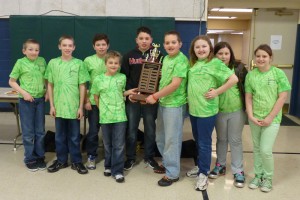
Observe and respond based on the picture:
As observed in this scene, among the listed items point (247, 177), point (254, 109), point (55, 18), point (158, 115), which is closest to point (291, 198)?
point (247, 177)

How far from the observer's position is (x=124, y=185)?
2.81 meters

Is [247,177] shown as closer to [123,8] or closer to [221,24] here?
[123,8]

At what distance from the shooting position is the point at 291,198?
103 inches

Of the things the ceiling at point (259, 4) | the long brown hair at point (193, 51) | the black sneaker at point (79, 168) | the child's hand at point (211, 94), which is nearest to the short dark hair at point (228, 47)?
the long brown hair at point (193, 51)

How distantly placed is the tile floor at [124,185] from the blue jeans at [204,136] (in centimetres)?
26

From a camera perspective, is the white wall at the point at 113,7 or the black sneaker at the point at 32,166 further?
the white wall at the point at 113,7

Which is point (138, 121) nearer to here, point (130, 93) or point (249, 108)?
point (130, 93)

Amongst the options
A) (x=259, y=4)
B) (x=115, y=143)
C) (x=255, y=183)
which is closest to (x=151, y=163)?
(x=115, y=143)

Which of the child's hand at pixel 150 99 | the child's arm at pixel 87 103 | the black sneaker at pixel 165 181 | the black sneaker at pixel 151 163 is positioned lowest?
the black sneaker at pixel 165 181

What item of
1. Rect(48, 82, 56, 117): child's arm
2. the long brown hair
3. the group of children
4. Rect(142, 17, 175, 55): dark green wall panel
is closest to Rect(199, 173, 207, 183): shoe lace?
the group of children

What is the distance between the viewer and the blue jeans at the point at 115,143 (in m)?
2.84

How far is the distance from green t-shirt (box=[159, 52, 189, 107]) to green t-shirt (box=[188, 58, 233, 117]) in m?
0.08

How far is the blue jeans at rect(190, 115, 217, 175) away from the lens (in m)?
2.60

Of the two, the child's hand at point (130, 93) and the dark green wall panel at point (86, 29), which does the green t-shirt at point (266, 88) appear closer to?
the child's hand at point (130, 93)
